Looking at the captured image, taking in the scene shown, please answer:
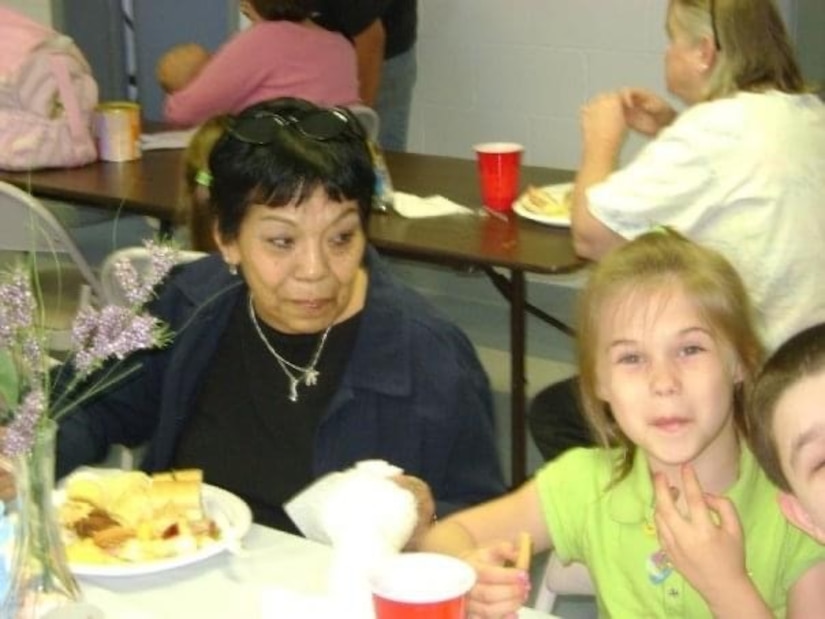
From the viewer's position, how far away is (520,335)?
321 centimetres

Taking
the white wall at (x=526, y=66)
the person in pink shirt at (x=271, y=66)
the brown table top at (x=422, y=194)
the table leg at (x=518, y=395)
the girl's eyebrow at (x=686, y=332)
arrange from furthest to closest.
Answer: the white wall at (x=526, y=66) → the person in pink shirt at (x=271, y=66) → the table leg at (x=518, y=395) → the brown table top at (x=422, y=194) → the girl's eyebrow at (x=686, y=332)

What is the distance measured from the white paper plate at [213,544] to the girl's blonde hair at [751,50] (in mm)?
1425

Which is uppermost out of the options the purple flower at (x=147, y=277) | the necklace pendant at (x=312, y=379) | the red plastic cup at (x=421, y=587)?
the purple flower at (x=147, y=277)

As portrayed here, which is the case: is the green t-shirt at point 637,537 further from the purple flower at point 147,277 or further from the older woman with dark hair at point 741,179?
the older woman with dark hair at point 741,179

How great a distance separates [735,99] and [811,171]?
19cm

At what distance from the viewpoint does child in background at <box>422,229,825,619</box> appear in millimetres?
1601

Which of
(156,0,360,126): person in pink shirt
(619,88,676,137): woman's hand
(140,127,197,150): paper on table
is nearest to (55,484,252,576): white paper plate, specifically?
(619,88,676,137): woman's hand

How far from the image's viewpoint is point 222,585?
1569 mm

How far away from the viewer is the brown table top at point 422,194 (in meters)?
2.88

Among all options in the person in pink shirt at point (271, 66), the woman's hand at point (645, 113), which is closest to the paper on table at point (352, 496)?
the woman's hand at point (645, 113)

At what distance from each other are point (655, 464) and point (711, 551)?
23 cm

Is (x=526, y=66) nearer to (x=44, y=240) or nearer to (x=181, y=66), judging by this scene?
(x=181, y=66)

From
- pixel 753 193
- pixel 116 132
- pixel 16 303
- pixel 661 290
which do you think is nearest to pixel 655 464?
pixel 661 290

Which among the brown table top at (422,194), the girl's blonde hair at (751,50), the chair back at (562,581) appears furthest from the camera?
the brown table top at (422,194)
